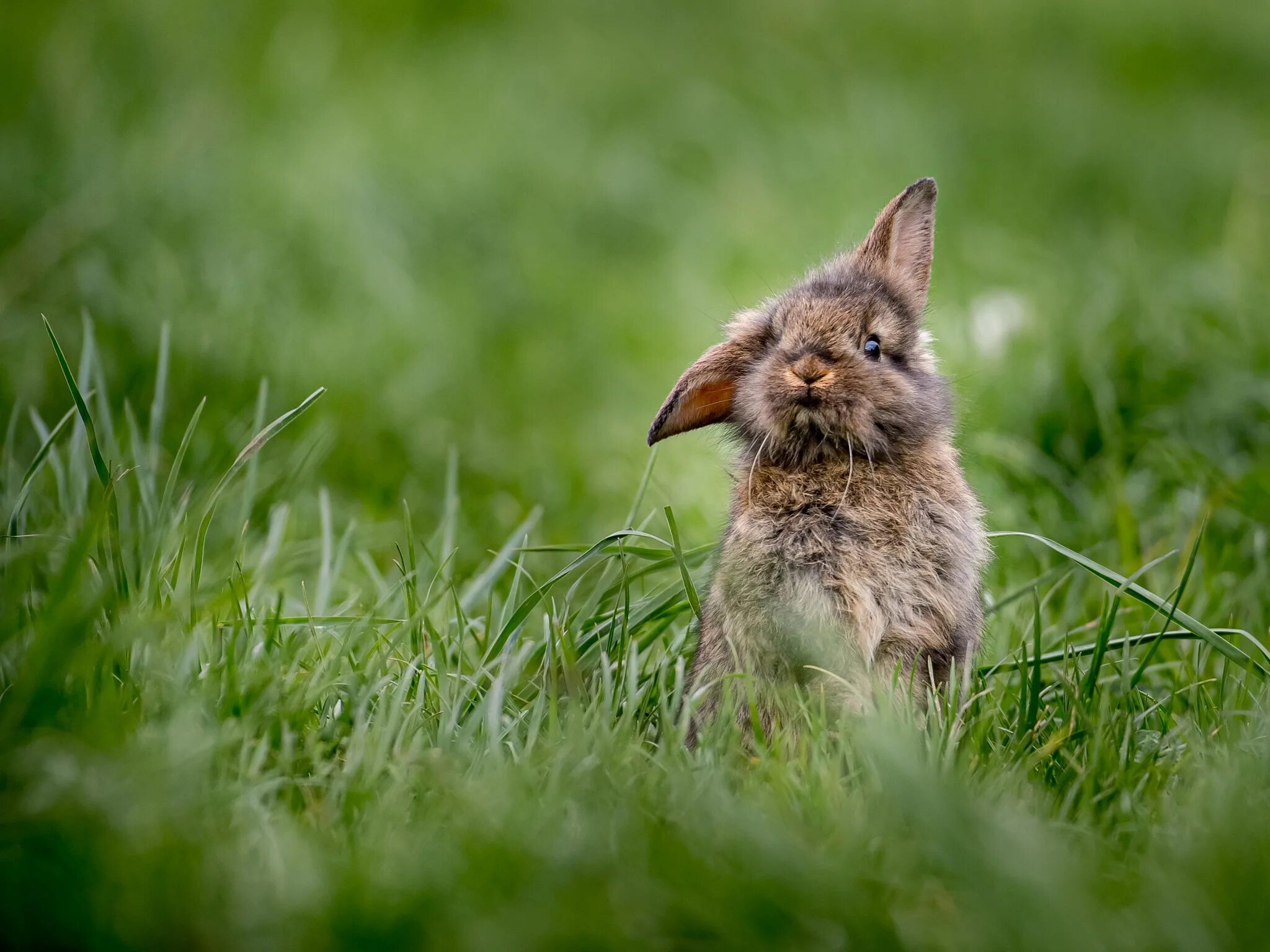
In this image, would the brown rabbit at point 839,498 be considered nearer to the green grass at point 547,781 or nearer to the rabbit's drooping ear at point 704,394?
the rabbit's drooping ear at point 704,394

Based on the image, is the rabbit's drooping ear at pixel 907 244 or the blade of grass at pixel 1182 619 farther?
the rabbit's drooping ear at pixel 907 244

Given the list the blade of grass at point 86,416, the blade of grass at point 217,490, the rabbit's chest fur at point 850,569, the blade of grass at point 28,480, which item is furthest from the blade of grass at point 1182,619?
the blade of grass at point 28,480

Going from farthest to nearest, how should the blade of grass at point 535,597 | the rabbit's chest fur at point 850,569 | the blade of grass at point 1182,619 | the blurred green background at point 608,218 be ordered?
the blurred green background at point 608,218 < the blade of grass at point 535,597 < the blade of grass at point 1182,619 < the rabbit's chest fur at point 850,569

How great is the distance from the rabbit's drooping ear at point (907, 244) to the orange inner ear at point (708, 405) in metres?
0.41

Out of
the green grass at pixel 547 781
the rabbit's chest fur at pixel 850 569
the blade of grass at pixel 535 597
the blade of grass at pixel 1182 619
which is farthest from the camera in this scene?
the blade of grass at pixel 535 597

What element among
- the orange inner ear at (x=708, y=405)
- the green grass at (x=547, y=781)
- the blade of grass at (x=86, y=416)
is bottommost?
the green grass at (x=547, y=781)

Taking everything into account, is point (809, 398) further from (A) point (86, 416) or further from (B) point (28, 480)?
(B) point (28, 480)

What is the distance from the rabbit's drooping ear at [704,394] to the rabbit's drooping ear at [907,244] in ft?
1.19

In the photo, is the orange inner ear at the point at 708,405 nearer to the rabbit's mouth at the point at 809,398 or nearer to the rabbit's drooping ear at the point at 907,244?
the rabbit's mouth at the point at 809,398

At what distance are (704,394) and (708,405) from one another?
0.03 m

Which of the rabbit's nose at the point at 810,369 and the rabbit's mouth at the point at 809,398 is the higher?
the rabbit's nose at the point at 810,369

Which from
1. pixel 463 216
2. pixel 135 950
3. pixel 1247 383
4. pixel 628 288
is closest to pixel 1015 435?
pixel 1247 383

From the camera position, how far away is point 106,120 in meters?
6.76

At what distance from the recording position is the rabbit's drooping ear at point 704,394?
104 inches
